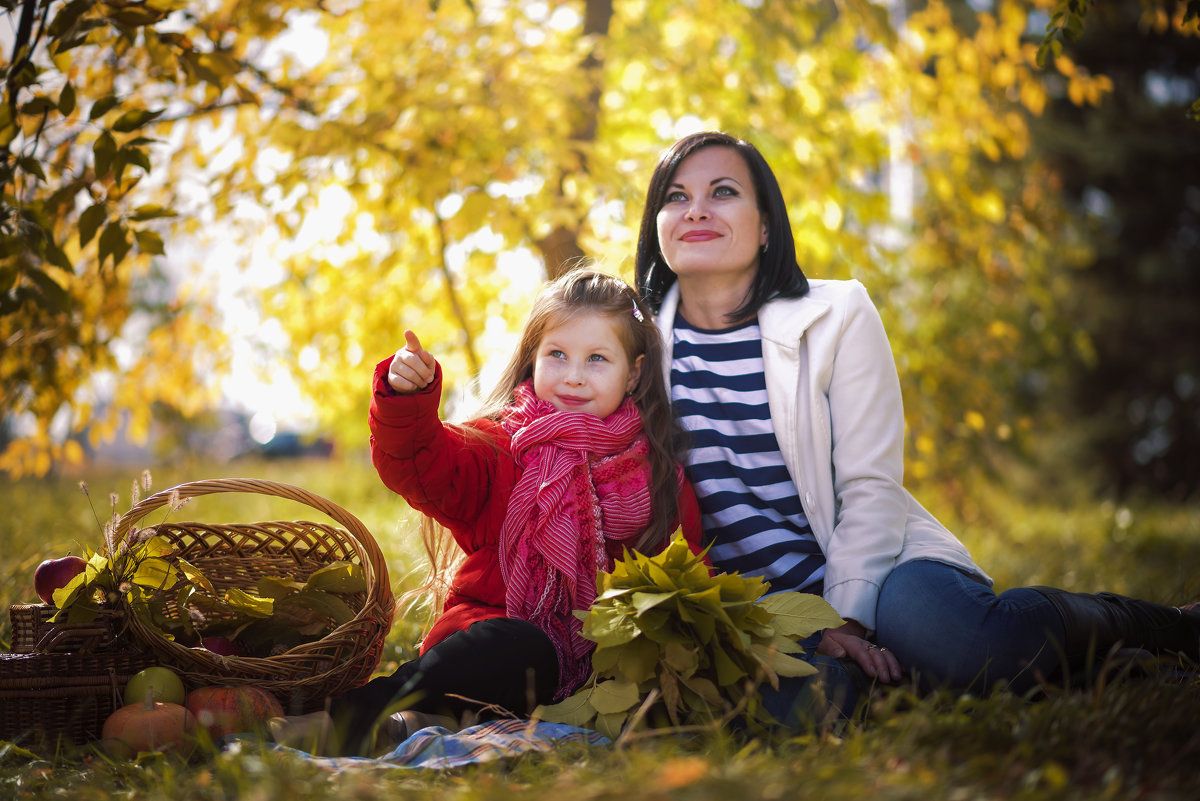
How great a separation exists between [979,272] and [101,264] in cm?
482

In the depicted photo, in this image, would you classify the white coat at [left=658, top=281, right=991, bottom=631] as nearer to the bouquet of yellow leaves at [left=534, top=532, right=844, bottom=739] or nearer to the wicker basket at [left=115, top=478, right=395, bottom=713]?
the bouquet of yellow leaves at [left=534, top=532, right=844, bottom=739]

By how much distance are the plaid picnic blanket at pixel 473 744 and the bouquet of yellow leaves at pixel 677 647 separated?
2.1 inches

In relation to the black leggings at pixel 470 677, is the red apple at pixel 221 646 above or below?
above

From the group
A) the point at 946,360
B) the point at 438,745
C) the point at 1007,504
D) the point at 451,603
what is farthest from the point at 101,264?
the point at 1007,504

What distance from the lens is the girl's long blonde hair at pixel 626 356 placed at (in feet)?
7.90

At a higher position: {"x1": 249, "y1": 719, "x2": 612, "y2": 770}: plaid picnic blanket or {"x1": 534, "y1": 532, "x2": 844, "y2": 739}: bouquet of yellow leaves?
{"x1": 534, "y1": 532, "x2": 844, "y2": 739}: bouquet of yellow leaves

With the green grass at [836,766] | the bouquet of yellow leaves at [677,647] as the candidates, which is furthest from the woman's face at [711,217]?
the green grass at [836,766]

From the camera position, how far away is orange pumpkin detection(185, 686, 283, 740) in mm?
1836

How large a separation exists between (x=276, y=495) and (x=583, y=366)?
2.67ft

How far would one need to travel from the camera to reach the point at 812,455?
2.38 meters

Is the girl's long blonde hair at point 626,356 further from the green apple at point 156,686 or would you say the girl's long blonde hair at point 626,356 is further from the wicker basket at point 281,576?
the green apple at point 156,686

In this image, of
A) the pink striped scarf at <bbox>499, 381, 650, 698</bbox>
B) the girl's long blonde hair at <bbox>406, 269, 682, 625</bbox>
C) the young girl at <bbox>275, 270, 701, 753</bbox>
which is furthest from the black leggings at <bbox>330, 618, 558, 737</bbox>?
the girl's long blonde hair at <bbox>406, 269, 682, 625</bbox>

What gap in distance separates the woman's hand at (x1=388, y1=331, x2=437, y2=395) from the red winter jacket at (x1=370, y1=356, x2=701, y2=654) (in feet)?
0.07

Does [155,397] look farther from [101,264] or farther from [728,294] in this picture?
[728,294]
